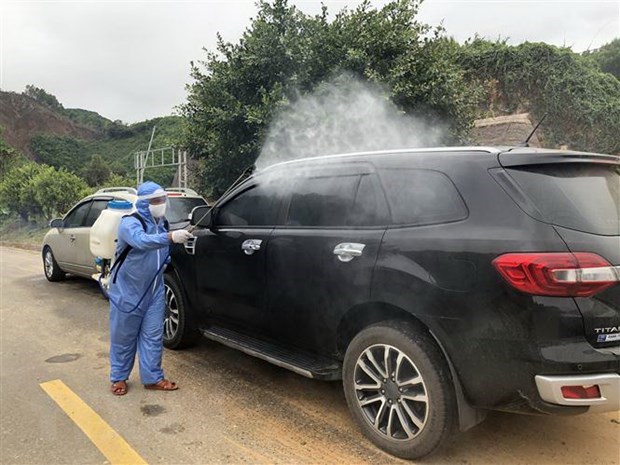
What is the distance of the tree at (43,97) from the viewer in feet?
291

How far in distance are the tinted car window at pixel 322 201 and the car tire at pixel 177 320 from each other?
159 centimetres

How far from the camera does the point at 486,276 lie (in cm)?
239

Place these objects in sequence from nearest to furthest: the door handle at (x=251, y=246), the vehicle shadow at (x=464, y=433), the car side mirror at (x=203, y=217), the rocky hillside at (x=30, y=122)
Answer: the vehicle shadow at (x=464, y=433) → the door handle at (x=251, y=246) → the car side mirror at (x=203, y=217) → the rocky hillside at (x=30, y=122)

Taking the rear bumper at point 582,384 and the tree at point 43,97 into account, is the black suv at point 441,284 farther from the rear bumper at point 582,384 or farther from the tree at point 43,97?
the tree at point 43,97

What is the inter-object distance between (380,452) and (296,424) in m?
0.64

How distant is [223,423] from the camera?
325cm

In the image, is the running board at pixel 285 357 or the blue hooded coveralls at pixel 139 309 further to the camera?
the blue hooded coveralls at pixel 139 309

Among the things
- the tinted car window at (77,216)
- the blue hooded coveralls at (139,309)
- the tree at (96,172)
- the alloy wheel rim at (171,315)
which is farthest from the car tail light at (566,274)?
the tree at (96,172)

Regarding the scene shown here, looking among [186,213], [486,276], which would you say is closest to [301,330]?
[486,276]

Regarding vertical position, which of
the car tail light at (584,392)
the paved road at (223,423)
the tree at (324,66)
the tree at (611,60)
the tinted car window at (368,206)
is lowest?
the paved road at (223,423)

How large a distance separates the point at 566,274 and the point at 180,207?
629cm

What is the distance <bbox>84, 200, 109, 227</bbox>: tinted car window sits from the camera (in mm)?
7363

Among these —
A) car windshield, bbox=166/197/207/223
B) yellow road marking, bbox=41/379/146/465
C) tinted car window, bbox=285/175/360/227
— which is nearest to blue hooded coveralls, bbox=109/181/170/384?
yellow road marking, bbox=41/379/146/465

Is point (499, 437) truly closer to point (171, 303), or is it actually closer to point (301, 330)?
point (301, 330)
